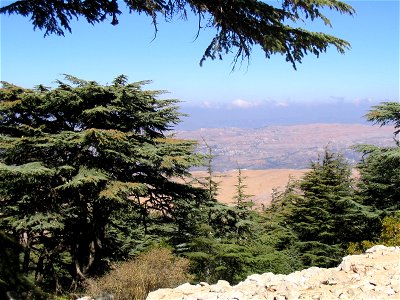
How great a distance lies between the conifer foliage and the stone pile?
4.20 meters

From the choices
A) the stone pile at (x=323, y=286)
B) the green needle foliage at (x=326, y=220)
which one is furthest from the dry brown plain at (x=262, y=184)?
the stone pile at (x=323, y=286)

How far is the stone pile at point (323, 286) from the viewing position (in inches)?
257

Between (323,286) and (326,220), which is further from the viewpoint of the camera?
(326,220)

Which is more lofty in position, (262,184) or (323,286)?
(323,286)

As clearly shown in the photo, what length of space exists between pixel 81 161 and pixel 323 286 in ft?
27.7

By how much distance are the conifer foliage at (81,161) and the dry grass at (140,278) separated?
1968 mm

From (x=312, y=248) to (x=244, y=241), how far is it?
6.59 metres

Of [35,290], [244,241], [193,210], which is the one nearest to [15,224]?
[193,210]

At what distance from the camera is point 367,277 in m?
7.28

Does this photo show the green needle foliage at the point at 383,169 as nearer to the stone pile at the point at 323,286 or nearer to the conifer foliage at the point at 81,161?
the stone pile at the point at 323,286

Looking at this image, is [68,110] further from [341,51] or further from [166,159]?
[341,51]

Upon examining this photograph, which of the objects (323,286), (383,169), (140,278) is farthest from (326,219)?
(323,286)

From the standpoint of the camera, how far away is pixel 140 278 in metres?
10.3

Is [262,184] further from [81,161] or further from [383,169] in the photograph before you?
[81,161]
